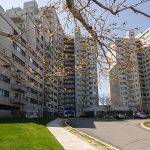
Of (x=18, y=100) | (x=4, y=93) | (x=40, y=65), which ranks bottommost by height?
(x=18, y=100)

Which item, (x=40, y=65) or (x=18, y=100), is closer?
(x=40, y=65)

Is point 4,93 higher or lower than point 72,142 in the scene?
higher

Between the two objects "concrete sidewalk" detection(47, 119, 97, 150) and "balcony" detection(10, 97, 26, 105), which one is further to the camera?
"balcony" detection(10, 97, 26, 105)

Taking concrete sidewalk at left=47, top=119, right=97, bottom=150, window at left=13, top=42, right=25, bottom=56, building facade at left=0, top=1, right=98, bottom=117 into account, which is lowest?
concrete sidewalk at left=47, top=119, right=97, bottom=150

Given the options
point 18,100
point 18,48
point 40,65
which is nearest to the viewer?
point 40,65

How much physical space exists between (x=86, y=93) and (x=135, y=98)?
25734mm

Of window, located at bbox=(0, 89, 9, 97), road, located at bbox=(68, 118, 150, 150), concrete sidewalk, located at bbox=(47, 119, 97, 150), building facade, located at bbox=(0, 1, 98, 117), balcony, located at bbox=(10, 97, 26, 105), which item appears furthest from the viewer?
balcony, located at bbox=(10, 97, 26, 105)

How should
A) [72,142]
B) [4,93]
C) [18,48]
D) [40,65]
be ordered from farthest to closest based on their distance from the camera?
[18,48] → [40,65] → [4,93] → [72,142]

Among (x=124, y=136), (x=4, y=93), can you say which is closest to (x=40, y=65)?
(x=4, y=93)

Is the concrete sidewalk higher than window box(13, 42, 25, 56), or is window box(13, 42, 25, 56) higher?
window box(13, 42, 25, 56)

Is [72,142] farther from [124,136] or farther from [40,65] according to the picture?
[40,65]

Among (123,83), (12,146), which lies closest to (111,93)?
(123,83)

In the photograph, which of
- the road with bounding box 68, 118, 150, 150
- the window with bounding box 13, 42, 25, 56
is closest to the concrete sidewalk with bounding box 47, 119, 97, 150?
the road with bounding box 68, 118, 150, 150

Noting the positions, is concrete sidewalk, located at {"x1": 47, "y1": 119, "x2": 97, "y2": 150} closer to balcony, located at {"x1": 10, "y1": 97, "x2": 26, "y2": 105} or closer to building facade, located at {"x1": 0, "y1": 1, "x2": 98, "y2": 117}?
building facade, located at {"x1": 0, "y1": 1, "x2": 98, "y2": 117}
